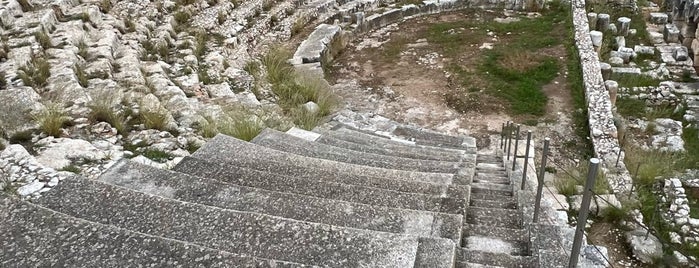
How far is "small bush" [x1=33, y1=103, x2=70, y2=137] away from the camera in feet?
17.0

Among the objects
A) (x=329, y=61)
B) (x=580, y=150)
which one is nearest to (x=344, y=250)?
(x=580, y=150)

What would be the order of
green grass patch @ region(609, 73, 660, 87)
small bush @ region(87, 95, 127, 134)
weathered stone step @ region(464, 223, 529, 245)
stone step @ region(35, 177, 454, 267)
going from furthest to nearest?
green grass patch @ region(609, 73, 660, 87) < small bush @ region(87, 95, 127, 134) < weathered stone step @ region(464, 223, 529, 245) < stone step @ region(35, 177, 454, 267)

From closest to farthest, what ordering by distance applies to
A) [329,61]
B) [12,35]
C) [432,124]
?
[12,35], [432,124], [329,61]

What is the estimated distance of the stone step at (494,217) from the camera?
3846mm

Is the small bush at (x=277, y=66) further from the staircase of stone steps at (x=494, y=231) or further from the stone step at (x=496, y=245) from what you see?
the stone step at (x=496, y=245)

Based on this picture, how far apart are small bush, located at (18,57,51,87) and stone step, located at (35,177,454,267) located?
3.90 metres

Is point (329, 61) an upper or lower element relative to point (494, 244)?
lower

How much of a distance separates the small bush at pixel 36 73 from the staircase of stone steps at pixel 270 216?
3.04m

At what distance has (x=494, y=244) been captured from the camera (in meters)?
3.42

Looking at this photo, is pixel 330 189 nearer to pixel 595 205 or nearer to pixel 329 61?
pixel 595 205

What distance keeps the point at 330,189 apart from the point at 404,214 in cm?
78

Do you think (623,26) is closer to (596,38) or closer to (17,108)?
(596,38)

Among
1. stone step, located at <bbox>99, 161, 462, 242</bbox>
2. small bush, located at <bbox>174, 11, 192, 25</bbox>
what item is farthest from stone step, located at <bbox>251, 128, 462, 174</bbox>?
small bush, located at <bbox>174, 11, 192, 25</bbox>

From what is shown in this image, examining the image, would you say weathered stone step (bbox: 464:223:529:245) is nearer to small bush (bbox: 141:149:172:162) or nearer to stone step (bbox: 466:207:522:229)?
stone step (bbox: 466:207:522:229)
